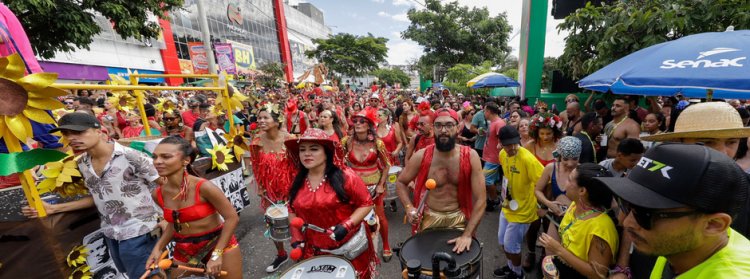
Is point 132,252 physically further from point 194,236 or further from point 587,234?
point 587,234

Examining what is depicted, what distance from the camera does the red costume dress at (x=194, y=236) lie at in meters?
2.68

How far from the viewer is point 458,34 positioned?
2967cm

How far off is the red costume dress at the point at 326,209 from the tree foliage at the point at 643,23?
5168mm

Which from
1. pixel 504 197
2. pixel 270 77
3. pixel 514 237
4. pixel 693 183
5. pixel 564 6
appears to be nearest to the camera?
pixel 693 183

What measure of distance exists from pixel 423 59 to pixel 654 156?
32.3m

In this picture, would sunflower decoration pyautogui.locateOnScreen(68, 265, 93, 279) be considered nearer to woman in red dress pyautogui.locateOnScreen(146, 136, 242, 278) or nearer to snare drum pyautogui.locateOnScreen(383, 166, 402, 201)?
woman in red dress pyautogui.locateOnScreen(146, 136, 242, 278)

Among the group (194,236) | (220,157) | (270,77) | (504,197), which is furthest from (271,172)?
(270,77)

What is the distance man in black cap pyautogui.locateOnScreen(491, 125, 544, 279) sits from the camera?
11.2 feet

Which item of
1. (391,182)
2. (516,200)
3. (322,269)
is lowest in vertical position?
(391,182)

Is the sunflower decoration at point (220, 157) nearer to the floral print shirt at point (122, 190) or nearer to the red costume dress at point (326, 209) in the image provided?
the floral print shirt at point (122, 190)

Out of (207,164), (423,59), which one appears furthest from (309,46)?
(207,164)

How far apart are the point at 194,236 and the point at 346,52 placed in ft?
125

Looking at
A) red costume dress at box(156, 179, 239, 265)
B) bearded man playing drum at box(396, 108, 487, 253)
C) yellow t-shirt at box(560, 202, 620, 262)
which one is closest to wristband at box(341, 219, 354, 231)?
bearded man playing drum at box(396, 108, 487, 253)

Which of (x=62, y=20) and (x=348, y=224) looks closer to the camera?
(x=348, y=224)
